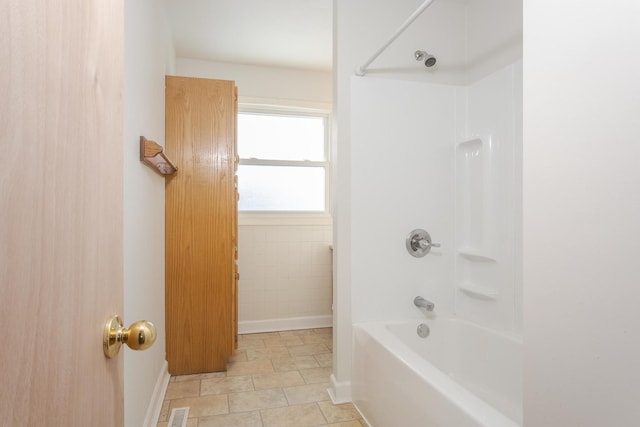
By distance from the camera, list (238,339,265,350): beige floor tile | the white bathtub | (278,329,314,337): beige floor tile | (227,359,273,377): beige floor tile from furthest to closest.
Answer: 1. (278,329,314,337): beige floor tile
2. (238,339,265,350): beige floor tile
3. (227,359,273,377): beige floor tile
4. the white bathtub

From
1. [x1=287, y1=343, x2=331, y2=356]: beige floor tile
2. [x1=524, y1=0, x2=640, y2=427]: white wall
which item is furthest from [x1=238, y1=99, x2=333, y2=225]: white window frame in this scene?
[x1=524, y1=0, x2=640, y2=427]: white wall

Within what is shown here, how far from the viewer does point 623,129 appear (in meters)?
0.65

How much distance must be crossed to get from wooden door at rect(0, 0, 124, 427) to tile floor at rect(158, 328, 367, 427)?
5.05 ft

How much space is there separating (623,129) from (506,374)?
5.17 ft

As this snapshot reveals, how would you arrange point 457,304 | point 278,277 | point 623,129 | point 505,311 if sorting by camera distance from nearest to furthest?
point 623,129
point 505,311
point 457,304
point 278,277

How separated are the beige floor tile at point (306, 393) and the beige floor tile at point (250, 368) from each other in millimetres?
→ 337

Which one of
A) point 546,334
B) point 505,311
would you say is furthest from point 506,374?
point 546,334

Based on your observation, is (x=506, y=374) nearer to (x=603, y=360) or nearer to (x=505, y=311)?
(x=505, y=311)

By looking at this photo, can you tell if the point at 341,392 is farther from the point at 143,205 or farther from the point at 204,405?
the point at 143,205

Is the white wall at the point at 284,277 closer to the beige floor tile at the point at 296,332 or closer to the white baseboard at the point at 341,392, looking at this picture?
the beige floor tile at the point at 296,332

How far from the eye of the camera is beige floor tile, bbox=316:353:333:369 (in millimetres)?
2613

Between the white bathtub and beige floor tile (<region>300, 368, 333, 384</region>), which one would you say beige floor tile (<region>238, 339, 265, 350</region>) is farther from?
the white bathtub

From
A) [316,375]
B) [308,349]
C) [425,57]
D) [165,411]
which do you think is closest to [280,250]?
[308,349]

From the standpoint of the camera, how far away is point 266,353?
9.34 ft
